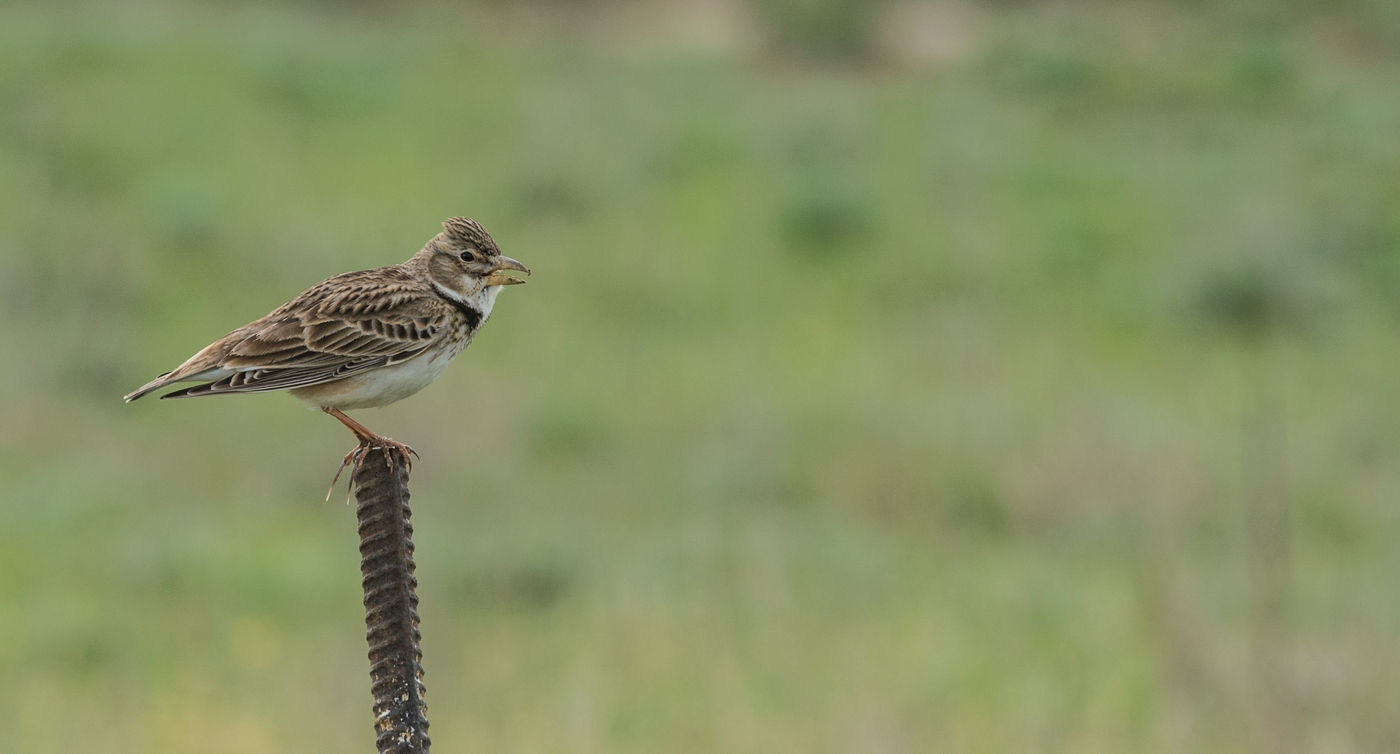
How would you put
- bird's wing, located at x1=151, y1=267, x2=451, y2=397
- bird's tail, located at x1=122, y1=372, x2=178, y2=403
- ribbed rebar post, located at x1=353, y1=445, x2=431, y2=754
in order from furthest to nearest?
bird's wing, located at x1=151, y1=267, x2=451, y2=397
bird's tail, located at x1=122, y1=372, x2=178, y2=403
ribbed rebar post, located at x1=353, y1=445, x2=431, y2=754

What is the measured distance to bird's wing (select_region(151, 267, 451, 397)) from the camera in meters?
4.18

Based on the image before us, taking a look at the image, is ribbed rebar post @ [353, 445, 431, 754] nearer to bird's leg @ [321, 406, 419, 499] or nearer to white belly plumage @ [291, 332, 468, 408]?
bird's leg @ [321, 406, 419, 499]

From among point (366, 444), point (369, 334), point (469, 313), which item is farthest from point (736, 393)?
point (366, 444)

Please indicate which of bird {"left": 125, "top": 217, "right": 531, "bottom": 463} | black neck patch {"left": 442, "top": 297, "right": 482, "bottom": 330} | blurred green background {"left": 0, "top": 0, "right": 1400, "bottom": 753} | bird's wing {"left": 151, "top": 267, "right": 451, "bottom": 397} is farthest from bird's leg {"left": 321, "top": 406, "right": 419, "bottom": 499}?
blurred green background {"left": 0, "top": 0, "right": 1400, "bottom": 753}

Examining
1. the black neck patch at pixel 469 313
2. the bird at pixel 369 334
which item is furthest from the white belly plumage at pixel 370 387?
the black neck patch at pixel 469 313

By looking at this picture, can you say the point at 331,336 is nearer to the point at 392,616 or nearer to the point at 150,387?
the point at 150,387

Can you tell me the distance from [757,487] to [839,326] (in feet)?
13.0

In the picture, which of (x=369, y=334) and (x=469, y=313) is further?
(x=469, y=313)

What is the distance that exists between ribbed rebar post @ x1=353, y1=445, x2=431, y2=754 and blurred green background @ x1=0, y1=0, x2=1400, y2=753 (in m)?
6.43

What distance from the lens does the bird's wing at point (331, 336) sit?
4184 millimetres

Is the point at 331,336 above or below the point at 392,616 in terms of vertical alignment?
above

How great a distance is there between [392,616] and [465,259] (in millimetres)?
1620

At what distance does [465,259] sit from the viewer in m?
4.63

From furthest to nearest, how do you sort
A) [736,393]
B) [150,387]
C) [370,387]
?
1. [736,393]
2. [370,387]
3. [150,387]
